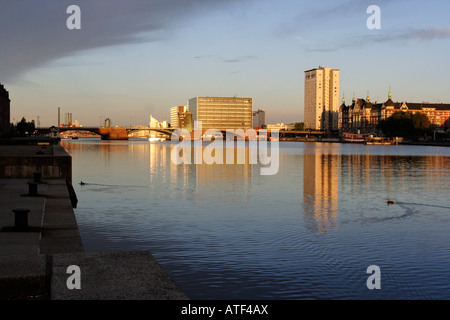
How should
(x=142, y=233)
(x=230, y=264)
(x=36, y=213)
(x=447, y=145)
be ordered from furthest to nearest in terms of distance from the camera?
1. (x=447, y=145)
2. (x=142, y=233)
3. (x=36, y=213)
4. (x=230, y=264)

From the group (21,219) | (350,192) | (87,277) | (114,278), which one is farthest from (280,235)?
(350,192)

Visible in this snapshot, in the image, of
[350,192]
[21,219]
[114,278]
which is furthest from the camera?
[350,192]

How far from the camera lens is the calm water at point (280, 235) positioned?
14500 mm

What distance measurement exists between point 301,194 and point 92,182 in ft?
63.2

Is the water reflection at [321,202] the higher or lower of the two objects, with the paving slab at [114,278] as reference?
lower

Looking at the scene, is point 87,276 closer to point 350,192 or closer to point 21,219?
point 21,219

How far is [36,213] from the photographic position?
1883 centimetres

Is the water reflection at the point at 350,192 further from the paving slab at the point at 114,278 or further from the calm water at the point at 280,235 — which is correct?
the paving slab at the point at 114,278

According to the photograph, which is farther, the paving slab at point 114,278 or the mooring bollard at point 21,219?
the mooring bollard at point 21,219

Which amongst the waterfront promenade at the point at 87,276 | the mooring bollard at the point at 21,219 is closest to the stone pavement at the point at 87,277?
the waterfront promenade at the point at 87,276

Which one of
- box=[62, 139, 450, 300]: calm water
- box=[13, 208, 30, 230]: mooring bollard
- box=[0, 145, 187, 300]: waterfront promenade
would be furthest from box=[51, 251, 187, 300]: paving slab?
box=[13, 208, 30, 230]: mooring bollard

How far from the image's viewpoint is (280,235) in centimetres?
2166
